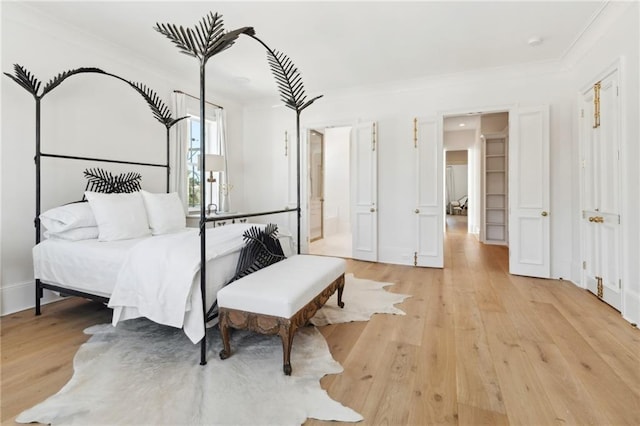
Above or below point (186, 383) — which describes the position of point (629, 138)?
above

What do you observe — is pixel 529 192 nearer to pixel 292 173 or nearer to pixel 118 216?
pixel 292 173

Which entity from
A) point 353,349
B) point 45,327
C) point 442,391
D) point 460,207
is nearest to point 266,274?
point 353,349

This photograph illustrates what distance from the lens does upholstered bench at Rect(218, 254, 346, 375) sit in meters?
1.84

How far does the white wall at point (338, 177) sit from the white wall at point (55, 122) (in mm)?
5217

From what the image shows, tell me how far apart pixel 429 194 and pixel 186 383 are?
3.88 meters

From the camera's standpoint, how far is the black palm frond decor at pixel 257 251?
240 cm

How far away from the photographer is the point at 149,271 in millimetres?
2119

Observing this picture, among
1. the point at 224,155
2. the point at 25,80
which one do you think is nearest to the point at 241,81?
the point at 224,155

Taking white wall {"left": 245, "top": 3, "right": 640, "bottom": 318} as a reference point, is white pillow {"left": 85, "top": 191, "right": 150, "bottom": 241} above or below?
below

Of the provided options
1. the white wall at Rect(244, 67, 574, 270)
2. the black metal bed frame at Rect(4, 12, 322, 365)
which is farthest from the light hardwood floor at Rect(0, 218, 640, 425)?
the white wall at Rect(244, 67, 574, 270)

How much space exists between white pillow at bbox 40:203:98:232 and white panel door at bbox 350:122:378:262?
3539mm

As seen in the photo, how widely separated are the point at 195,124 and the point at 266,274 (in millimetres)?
3615

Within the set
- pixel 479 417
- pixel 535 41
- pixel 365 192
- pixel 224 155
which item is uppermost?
pixel 535 41

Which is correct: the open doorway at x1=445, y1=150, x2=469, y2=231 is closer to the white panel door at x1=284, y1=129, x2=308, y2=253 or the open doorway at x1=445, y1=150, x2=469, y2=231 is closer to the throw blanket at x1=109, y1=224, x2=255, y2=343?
the white panel door at x1=284, y1=129, x2=308, y2=253
